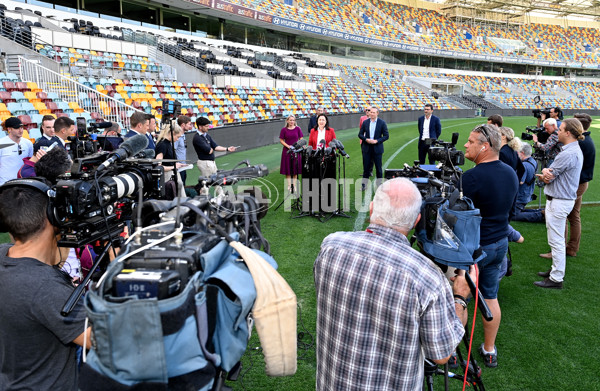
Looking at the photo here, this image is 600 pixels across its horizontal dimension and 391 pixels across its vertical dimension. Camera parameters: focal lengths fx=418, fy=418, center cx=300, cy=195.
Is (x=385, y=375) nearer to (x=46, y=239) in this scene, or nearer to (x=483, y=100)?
(x=46, y=239)

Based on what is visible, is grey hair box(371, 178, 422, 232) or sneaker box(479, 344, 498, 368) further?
sneaker box(479, 344, 498, 368)

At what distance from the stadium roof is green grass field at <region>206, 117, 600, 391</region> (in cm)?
5695

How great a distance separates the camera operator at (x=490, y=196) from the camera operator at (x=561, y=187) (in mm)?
1652

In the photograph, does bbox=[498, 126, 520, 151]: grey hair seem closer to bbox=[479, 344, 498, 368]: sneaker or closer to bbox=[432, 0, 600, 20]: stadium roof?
bbox=[479, 344, 498, 368]: sneaker

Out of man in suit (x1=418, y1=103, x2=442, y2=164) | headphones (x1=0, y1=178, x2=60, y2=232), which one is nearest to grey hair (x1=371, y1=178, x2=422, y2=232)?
headphones (x1=0, y1=178, x2=60, y2=232)

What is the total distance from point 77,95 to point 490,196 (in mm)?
12100

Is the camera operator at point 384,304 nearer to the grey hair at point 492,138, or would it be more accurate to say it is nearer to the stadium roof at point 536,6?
the grey hair at point 492,138

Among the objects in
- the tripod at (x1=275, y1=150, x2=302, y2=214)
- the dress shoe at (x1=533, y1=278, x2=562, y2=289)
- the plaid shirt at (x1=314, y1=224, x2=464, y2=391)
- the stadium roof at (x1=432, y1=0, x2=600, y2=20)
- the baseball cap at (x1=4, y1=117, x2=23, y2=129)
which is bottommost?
the dress shoe at (x1=533, y1=278, x2=562, y2=289)

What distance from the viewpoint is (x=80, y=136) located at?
4.20 meters

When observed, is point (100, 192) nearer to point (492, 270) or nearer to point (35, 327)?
point (35, 327)

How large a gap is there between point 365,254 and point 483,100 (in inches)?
1966

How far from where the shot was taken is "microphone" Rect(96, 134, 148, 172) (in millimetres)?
2021

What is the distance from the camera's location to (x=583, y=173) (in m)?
5.19

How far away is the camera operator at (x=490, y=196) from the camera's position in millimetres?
3014
